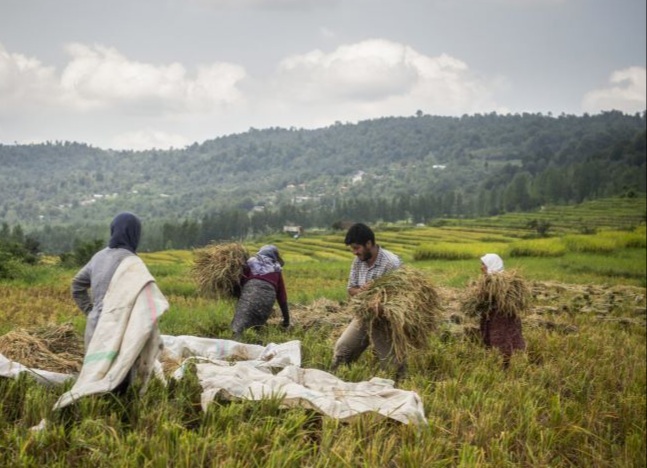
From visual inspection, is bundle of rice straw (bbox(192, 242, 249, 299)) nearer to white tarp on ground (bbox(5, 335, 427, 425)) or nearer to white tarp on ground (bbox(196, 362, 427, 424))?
white tarp on ground (bbox(5, 335, 427, 425))

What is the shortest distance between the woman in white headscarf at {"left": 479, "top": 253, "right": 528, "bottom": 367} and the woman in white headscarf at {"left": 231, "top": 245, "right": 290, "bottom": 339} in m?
2.41

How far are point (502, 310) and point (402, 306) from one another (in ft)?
6.41

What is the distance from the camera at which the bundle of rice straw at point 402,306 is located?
201 inches

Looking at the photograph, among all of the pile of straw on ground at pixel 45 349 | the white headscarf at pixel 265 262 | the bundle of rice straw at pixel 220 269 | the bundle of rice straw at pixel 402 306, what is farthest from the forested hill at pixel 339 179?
the bundle of rice straw at pixel 402 306

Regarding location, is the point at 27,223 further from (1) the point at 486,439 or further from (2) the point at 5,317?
(1) the point at 486,439

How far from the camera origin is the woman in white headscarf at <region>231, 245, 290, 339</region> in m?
6.77

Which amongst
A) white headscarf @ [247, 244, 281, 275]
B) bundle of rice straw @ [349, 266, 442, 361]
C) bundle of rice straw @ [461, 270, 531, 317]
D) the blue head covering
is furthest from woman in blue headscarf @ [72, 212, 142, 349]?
bundle of rice straw @ [461, 270, 531, 317]

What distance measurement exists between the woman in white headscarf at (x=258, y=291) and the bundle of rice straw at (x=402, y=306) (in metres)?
1.67

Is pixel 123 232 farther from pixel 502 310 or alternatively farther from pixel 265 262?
pixel 502 310

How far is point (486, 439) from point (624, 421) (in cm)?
202

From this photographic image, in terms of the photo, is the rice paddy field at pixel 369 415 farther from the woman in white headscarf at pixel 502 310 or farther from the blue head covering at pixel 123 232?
the blue head covering at pixel 123 232

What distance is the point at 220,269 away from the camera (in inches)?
273

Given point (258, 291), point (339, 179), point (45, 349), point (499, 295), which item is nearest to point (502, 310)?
point (499, 295)

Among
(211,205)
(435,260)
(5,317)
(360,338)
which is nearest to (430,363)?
(360,338)
